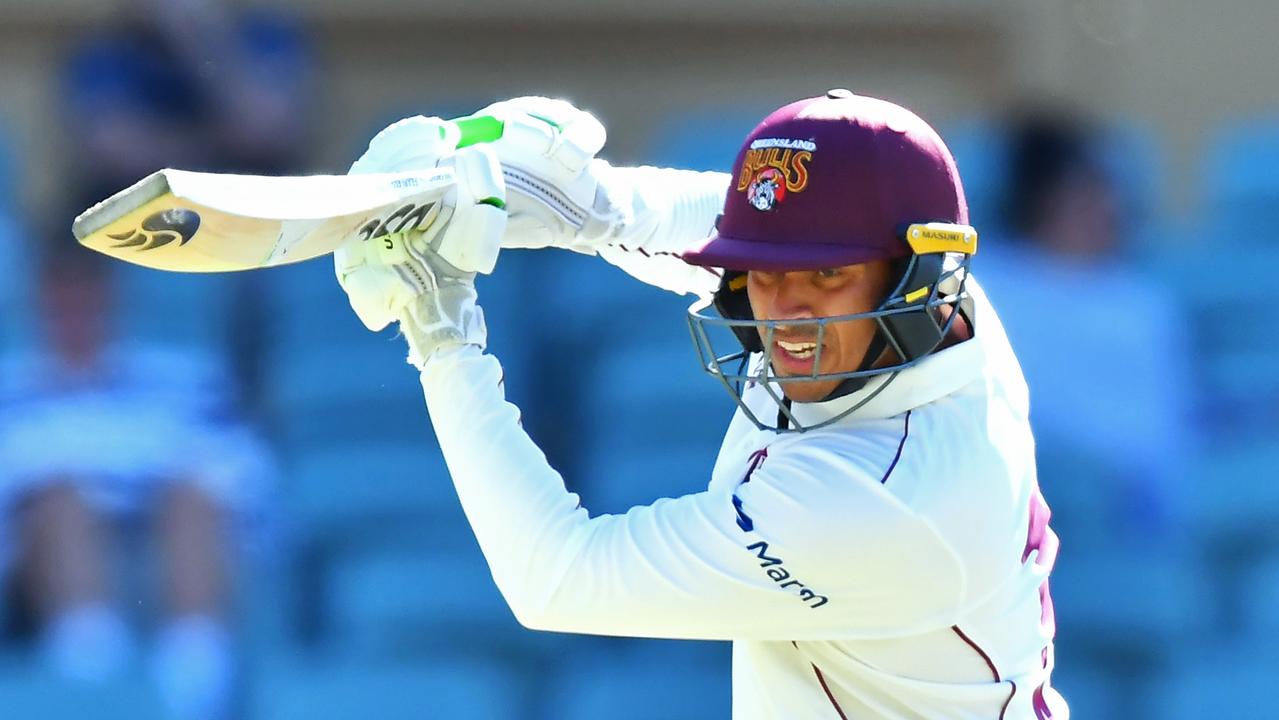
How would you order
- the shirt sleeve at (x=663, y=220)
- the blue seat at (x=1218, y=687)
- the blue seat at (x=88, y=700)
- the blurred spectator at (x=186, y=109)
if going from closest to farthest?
the shirt sleeve at (x=663, y=220)
the blue seat at (x=88, y=700)
the blue seat at (x=1218, y=687)
the blurred spectator at (x=186, y=109)

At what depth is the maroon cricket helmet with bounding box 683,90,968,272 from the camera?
206 cm

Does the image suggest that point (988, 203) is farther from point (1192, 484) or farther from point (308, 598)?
point (308, 598)

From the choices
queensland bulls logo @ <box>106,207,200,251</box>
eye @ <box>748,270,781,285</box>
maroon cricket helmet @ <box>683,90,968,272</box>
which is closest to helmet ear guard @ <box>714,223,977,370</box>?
maroon cricket helmet @ <box>683,90,968,272</box>

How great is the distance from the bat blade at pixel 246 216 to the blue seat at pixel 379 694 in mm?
2369

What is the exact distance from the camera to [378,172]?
214cm

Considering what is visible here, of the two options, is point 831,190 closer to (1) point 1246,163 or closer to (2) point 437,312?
(2) point 437,312

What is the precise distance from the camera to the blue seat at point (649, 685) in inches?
170

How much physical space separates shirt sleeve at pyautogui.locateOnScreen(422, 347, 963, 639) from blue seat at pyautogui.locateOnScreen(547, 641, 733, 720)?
2280 millimetres

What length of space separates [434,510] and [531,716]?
0.63m

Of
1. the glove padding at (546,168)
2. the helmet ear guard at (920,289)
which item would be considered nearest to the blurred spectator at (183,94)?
the glove padding at (546,168)

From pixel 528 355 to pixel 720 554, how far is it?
9.79 feet

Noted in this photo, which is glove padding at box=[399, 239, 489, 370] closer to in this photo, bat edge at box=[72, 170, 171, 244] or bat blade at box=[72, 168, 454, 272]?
bat blade at box=[72, 168, 454, 272]

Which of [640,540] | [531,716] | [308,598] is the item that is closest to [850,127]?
[640,540]

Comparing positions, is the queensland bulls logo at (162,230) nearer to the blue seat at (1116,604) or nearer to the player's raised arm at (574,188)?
the player's raised arm at (574,188)
